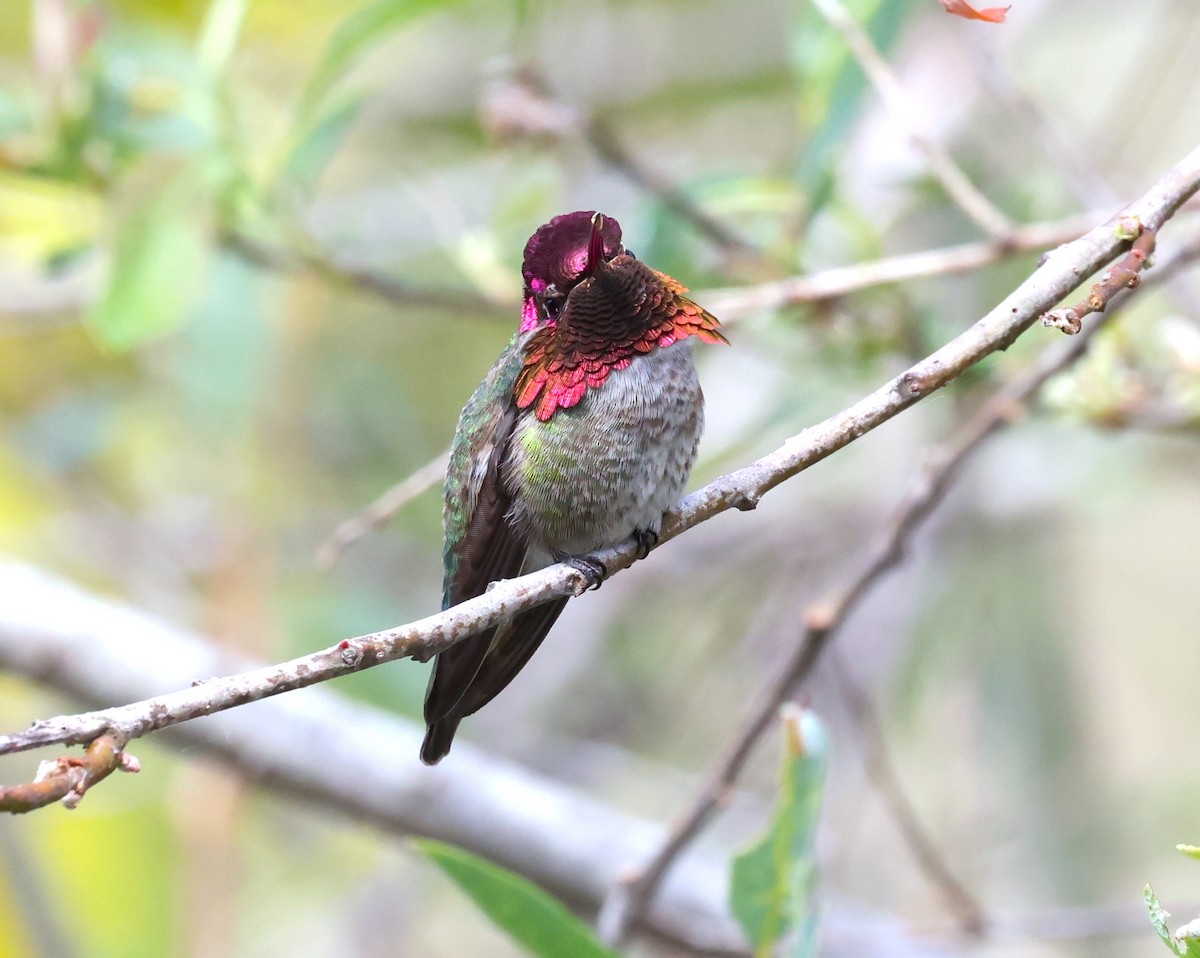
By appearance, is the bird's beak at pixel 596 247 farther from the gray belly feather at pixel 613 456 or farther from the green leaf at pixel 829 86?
the green leaf at pixel 829 86

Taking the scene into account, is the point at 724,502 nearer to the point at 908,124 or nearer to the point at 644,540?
the point at 644,540

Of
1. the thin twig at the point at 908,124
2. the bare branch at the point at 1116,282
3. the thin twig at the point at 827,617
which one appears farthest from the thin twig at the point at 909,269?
the bare branch at the point at 1116,282

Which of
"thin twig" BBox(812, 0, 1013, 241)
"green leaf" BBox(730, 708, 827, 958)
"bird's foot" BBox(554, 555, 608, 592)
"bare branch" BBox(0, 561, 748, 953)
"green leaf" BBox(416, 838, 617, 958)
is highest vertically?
"thin twig" BBox(812, 0, 1013, 241)

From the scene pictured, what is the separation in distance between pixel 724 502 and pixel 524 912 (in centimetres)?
65

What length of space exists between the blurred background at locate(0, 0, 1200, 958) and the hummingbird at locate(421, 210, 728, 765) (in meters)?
0.56

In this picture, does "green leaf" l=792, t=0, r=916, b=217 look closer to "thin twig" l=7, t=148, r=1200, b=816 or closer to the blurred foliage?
"thin twig" l=7, t=148, r=1200, b=816

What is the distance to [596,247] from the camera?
1.70 metres

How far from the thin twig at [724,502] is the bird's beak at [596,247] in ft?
1.13

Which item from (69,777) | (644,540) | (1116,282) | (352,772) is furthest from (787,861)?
(352,772)

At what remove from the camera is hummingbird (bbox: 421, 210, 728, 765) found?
6.05ft

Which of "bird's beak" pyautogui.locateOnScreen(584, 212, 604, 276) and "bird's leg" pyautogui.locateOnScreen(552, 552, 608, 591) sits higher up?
"bird's beak" pyautogui.locateOnScreen(584, 212, 604, 276)

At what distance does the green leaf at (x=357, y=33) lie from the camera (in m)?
2.36

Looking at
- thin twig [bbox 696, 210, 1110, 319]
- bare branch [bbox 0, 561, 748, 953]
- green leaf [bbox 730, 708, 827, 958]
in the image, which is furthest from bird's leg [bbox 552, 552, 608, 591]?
bare branch [bbox 0, 561, 748, 953]

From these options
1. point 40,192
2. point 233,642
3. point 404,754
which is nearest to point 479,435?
point 404,754
